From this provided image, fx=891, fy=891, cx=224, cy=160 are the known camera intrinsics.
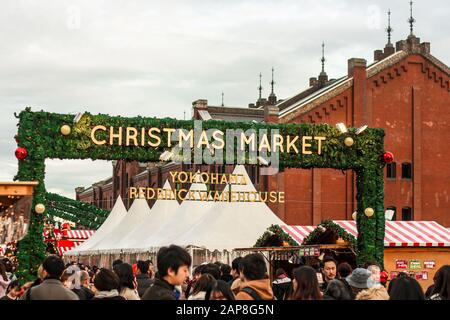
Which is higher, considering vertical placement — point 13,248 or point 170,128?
point 170,128

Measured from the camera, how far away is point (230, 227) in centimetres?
2766

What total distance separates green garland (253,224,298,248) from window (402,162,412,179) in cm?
2260

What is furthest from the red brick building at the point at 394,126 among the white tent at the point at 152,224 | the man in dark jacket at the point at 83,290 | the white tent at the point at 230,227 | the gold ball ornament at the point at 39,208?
the man in dark jacket at the point at 83,290

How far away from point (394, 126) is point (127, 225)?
1666 centimetres

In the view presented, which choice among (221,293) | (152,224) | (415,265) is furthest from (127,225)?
(221,293)

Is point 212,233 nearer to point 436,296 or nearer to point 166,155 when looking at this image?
point 166,155

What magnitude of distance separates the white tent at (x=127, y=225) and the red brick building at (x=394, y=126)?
30.1ft

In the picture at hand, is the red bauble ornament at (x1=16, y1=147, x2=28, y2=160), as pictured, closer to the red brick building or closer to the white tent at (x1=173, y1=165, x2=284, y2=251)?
the white tent at (x1=173, y1=165, x2=284, y2=251)

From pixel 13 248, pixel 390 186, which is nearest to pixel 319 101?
pixel 390 186

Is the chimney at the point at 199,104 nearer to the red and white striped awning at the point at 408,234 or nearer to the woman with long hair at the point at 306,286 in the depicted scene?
the red and white striped awning at the point at 408,234

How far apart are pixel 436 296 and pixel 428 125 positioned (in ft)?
→ 133

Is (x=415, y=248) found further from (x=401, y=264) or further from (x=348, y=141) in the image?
(x=348, y=141)
